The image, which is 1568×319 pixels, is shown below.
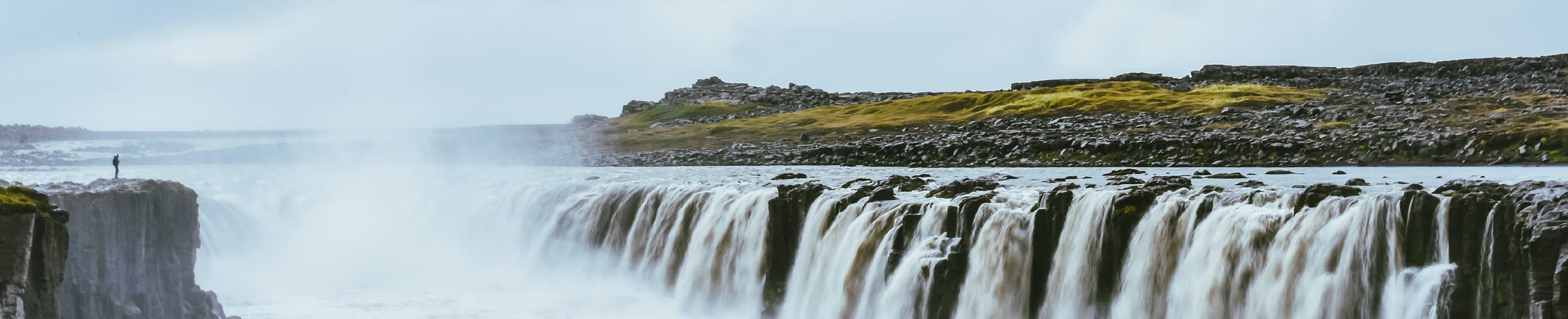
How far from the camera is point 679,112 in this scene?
14425 cm

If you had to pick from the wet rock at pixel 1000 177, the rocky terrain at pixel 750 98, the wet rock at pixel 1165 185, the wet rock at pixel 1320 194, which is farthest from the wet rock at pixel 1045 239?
the rocky terrain at pixel 750 98

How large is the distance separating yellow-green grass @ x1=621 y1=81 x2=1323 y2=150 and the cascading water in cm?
5472

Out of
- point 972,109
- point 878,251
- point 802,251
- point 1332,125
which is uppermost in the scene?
point 972,109

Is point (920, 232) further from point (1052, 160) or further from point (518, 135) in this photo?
point (518, 135)

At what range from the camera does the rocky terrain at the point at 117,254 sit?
1573 centimetres

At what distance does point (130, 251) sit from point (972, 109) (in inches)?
3676

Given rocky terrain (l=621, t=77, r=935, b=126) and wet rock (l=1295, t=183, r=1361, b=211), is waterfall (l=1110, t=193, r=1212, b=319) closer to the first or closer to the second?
wet rock (l=1295, t=183, r=1361, b=211)

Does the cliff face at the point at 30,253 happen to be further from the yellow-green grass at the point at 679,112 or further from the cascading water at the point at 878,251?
the yellow-green grass at the point at 679,112

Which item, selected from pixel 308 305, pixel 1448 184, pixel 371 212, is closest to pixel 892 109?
pixel 371 212

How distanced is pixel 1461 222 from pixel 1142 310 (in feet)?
15.5

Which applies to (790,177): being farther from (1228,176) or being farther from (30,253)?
(30,253)

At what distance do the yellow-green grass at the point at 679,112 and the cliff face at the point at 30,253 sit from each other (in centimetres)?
11736

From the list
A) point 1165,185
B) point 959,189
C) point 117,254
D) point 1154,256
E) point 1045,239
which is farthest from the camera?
point 959,189

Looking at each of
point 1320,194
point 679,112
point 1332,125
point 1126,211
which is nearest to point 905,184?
point 1126,211
